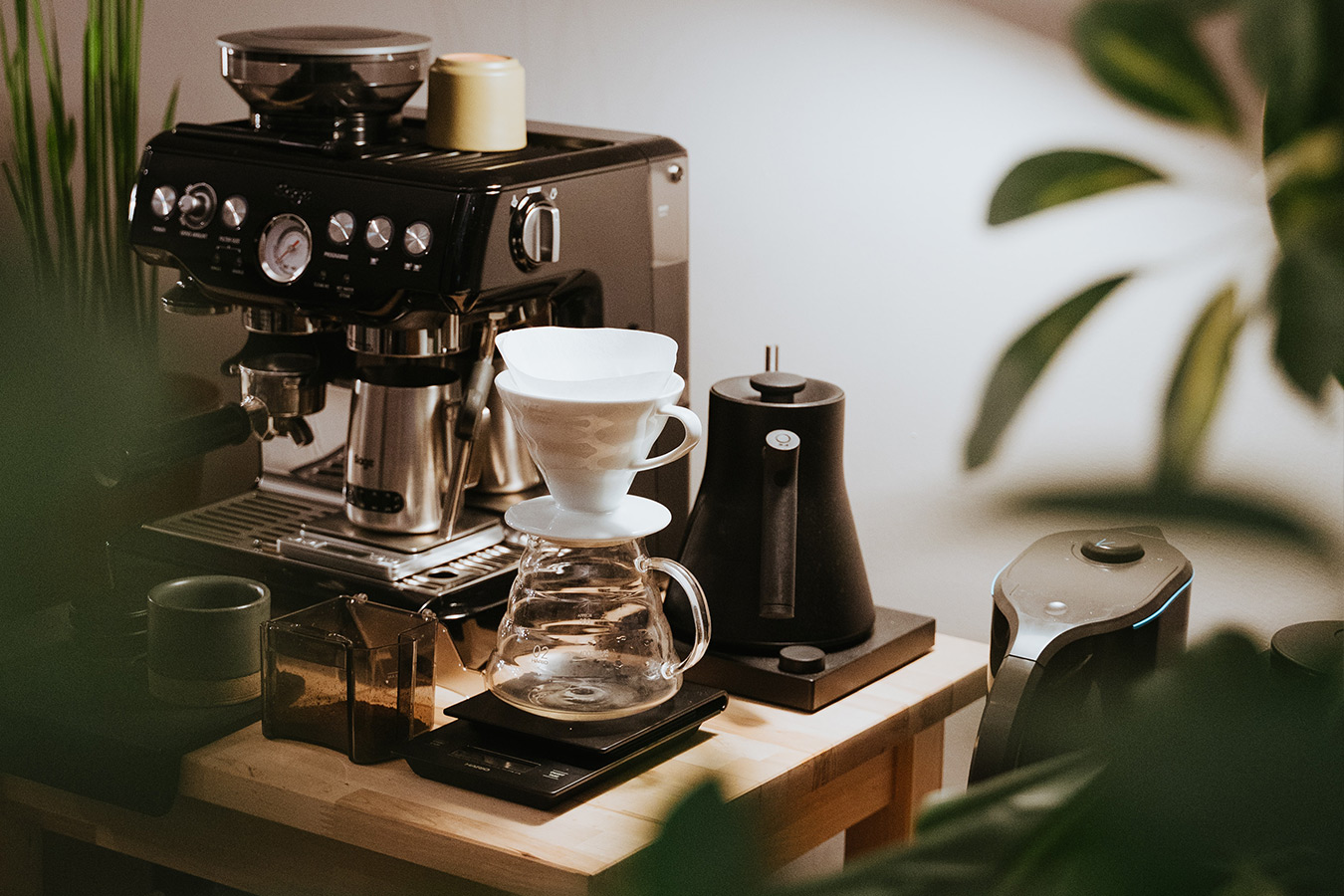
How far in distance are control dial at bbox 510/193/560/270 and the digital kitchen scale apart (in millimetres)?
351

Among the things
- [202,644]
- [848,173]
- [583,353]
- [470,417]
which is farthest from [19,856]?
[848,173]

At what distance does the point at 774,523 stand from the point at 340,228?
0.43 m

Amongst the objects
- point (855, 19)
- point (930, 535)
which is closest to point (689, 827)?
point (930, 535)

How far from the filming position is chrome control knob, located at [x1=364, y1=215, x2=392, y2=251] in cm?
119

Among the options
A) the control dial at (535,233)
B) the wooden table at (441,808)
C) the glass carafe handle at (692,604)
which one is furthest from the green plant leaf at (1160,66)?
the control dial at (535,233)

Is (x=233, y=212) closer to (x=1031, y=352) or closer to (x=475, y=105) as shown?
(x=475, y=105)

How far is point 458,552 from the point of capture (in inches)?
51.1

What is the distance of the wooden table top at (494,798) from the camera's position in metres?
0.99

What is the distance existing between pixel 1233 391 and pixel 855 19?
1.32 meters

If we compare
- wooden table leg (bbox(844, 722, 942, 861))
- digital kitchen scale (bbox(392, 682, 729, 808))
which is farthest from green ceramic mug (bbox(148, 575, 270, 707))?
wooden table leg (bbox(844, 722, 942, 861))

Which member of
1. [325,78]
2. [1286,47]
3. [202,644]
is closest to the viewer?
[1286,47]

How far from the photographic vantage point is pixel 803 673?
1182 mm

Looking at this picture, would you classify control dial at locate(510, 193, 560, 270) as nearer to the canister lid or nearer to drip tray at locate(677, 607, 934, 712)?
the canister lid

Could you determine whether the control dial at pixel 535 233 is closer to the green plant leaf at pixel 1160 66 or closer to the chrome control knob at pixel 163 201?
the chrome control knob at pixel 163 201
